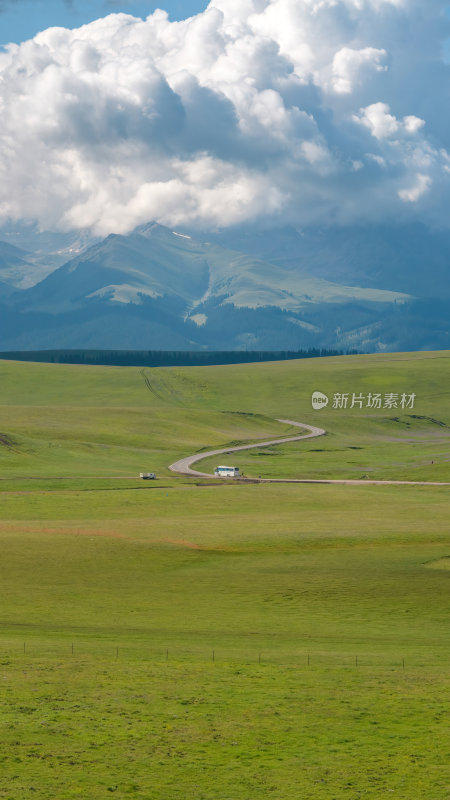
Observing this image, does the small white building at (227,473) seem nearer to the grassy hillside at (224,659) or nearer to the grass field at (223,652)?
the grass field at (223,652)

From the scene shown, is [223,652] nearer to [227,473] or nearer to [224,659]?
[224,659]

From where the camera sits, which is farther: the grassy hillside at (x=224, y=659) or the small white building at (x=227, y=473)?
the small white building at (x=227, y=473)

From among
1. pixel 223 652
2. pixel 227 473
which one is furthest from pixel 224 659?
pixel 227 473

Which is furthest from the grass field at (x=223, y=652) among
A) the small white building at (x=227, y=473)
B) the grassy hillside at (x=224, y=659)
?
the small white building at (x=227, y=473)

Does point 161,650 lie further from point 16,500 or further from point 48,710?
point 16,500

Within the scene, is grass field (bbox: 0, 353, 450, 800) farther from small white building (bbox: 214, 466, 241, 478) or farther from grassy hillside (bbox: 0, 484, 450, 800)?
small white building (bbox: 214, 466, 241, 478)

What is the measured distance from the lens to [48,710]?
3369cm

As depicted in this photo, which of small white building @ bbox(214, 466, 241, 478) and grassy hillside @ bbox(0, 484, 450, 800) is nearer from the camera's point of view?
grassy hillside @ bbox(0, 484, 450, 800)

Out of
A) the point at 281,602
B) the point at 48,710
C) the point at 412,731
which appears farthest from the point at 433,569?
the point at 48,710

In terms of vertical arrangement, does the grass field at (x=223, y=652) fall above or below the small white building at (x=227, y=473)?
below

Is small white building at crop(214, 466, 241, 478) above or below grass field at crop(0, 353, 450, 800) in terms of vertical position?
above

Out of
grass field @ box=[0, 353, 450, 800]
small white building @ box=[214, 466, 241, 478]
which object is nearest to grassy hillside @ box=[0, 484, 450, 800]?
grass field @ box=[0, 353, 450, 800]

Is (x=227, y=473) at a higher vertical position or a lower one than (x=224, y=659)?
higher

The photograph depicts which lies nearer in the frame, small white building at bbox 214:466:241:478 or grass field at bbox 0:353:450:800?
grass field at bbox 0:353:450:800
